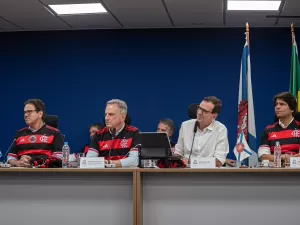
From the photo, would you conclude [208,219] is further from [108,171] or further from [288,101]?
[288,101]

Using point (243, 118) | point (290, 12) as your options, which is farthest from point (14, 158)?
point (290, 12)

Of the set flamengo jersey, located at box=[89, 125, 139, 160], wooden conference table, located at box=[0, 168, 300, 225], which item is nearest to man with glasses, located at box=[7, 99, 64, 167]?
flamengo jersey, located at box=[89, 125, 139, 160]

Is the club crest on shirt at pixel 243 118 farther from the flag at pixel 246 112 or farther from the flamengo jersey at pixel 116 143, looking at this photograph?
the flamengo jersey at pixel 116 143

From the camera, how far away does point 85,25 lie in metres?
6.28

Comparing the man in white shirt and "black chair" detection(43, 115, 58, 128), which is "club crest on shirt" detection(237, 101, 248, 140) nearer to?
the man in white shirt

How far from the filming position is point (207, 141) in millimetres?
3750

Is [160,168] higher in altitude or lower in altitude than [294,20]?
lower

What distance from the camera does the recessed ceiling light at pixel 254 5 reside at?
5.23 metres

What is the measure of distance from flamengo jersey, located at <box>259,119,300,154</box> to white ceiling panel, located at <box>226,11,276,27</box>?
2271 millimetres

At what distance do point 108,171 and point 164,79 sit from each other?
3.74 m

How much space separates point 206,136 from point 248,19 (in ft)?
8.63

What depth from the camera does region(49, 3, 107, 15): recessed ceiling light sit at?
538 cm

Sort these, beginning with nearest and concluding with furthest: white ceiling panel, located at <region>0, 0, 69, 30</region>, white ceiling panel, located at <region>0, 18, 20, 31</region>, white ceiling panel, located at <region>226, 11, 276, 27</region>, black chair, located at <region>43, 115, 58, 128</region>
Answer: black chair, located at <region>43, 115, 58, 128</region> → white ceiling panel, located at <region>0, 0, 69, 30</region> → white ceiling panel, located at <region>226, 11, 276, 27</region> → white ceiling panel, located at <region>0, 18, 20, 31</region>

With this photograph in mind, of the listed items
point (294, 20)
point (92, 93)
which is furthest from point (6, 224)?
point (294, 20)
